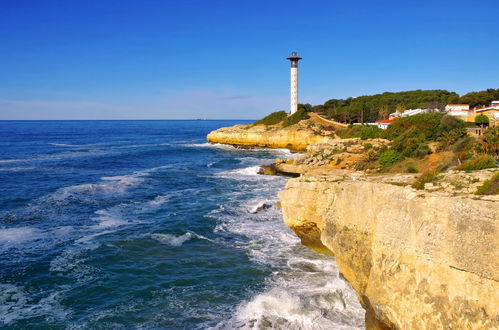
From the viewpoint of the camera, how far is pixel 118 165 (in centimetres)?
4694

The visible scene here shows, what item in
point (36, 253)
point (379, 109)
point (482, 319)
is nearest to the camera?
point (482, 319)

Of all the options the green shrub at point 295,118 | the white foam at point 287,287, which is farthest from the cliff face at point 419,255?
the green shrub at point 295,118

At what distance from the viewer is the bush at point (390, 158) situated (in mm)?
24672

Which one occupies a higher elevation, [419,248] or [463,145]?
[463,145]

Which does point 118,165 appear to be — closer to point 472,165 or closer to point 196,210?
point 196,210

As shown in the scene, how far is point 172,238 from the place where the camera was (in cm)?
1916

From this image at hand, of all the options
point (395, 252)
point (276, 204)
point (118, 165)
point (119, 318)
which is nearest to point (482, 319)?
point (395, 252)

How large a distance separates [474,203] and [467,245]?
0.92 meters

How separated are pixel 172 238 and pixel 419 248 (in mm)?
13280

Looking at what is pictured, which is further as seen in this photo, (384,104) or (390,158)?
(384,104)

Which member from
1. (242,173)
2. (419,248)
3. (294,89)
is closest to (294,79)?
(294,89)

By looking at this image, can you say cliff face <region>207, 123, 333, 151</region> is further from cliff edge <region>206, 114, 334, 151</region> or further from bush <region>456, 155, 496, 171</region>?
bush <region>456, 155, 496, 171</region>

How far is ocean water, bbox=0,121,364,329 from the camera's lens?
1179 cm

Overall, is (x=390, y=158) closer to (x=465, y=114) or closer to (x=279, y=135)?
(x=465, y=114)
